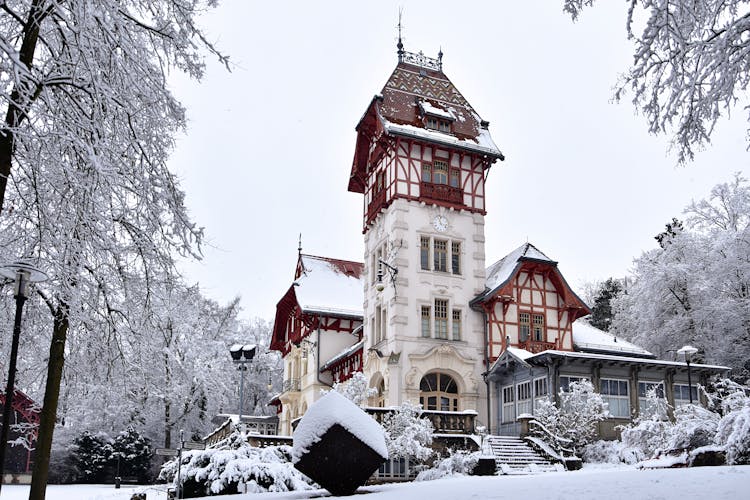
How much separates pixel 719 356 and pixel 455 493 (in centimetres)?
2892

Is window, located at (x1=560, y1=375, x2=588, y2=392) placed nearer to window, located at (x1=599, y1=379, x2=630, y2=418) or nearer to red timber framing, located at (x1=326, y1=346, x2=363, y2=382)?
window, located at (x1=599, y1=379, x2=630, y2=418)

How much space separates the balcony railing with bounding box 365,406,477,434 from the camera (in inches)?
882

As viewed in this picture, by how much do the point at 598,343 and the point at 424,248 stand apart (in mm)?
8617

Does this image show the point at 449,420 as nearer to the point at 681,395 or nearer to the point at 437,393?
the point at 437,393

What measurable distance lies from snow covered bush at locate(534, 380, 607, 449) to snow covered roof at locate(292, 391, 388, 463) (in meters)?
13.2

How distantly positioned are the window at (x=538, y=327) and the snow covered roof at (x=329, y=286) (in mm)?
10586

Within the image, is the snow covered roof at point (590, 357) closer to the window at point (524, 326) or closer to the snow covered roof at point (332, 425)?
the window at point (524, 326)

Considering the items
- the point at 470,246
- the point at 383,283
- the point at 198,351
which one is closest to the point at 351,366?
the point at 383,283

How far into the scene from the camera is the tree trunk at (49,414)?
10.4 m

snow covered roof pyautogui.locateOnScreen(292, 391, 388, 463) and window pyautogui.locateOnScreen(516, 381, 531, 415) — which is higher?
window pyautogui.locateOnScreen(516, 381, 531, 415)

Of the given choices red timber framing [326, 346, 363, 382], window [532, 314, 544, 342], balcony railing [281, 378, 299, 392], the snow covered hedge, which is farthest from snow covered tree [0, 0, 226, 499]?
balcony railing [281, 378, 299, 392]

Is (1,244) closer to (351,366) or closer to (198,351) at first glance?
(351,366)

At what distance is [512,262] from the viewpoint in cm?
3097

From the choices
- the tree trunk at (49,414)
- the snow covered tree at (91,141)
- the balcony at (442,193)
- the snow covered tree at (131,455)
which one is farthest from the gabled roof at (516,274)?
the snow covered tree at (131,455)
